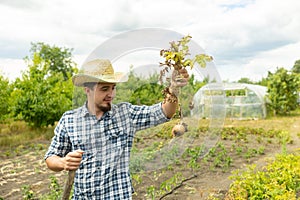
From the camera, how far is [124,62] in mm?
1802

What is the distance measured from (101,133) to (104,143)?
58mm

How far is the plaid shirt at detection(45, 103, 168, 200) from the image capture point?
1.91 metres

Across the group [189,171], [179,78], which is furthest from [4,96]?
[179,78]

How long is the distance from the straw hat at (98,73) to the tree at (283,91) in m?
18.1

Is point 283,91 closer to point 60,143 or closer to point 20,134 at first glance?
point 20,134

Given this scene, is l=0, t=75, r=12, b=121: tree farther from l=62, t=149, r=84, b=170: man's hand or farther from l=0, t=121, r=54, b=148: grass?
l=62, t=149, r=84, b=170: man's hand

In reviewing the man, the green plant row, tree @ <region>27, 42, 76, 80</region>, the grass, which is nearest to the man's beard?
the man

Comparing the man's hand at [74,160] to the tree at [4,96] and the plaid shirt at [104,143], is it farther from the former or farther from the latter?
the tree at [4,96]

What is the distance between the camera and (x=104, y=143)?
1.91 metres

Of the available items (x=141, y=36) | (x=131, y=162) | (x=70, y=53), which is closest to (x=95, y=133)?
(x=131, y=162)

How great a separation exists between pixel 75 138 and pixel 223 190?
3.30m

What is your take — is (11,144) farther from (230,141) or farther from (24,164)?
(230,141)

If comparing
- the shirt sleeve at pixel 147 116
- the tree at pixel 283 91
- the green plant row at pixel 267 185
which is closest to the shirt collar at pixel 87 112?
the shirt sleeve at pixel 147 116

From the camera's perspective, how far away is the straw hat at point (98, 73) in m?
1.72
